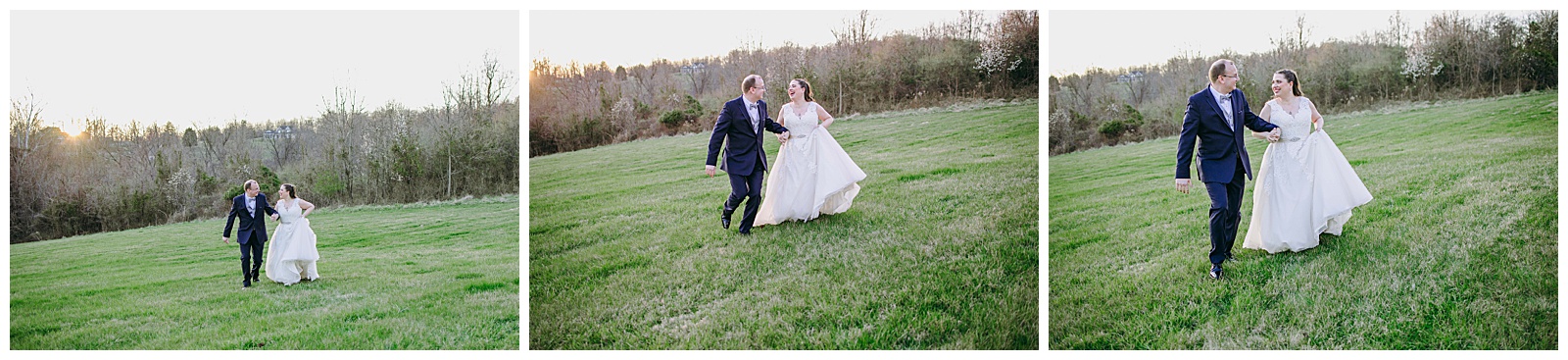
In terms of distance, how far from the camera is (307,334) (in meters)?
5.30

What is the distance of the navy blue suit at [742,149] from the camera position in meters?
4.91

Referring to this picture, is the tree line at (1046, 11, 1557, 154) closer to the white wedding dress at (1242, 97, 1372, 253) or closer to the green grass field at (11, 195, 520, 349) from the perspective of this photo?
the white wedding dress at (1242, 97, 1372, 253)

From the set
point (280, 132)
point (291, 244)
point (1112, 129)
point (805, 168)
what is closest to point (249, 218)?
point (291, 244)

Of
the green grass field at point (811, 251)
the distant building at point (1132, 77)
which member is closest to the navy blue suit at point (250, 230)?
the green grass field at point (811, 251)

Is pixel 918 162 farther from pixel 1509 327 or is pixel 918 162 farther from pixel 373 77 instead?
pixel 373 77

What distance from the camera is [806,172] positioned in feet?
16.2

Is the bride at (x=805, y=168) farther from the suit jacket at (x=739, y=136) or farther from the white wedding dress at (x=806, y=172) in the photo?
the suit jacket at (x=739, y=136)

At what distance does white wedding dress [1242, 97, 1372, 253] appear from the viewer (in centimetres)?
470

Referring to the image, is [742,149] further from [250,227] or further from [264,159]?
[264,159]

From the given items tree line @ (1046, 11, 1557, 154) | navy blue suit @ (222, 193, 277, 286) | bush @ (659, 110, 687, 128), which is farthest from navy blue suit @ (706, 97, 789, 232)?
navy blue suit @ (222, 193, 277, 286)

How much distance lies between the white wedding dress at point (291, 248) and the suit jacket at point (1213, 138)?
17.3 ft

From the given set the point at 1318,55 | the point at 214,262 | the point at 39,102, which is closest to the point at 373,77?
the point at 214,262

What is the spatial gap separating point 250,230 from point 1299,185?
620cm

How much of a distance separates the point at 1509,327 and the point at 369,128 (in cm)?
702
